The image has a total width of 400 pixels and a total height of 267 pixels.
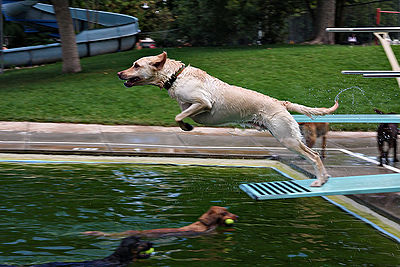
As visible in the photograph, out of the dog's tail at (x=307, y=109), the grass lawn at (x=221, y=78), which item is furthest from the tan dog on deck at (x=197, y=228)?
the grass lawn at (x=221, y=78)

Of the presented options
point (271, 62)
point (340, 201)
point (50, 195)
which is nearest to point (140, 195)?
point (50, 195)

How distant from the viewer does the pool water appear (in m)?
5.85

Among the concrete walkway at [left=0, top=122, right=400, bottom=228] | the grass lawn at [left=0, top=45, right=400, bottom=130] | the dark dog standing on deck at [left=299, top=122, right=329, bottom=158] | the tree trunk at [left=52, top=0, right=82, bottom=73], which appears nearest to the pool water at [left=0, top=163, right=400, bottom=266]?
the concrete walkway at [left=0, top=122, right=400, bottom=228]

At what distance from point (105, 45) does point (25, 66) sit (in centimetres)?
450

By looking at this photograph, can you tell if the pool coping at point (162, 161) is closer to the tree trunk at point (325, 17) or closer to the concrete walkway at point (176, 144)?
the concrete walkway at point (176, 144)

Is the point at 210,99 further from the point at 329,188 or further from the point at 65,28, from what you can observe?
the point at 65,28

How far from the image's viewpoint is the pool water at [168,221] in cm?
585

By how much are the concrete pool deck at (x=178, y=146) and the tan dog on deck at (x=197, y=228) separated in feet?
9.80

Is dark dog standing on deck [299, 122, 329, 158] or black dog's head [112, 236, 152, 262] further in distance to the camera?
dark dog standing on deck [299, 122, 329, 158]

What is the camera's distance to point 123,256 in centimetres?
527

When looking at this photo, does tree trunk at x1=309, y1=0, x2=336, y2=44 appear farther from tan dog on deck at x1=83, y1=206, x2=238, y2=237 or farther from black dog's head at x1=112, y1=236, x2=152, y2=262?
black dog's head at x1=112, y1=236, x2=152, y2=262

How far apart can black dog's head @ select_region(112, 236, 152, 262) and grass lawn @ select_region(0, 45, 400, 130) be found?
998 centimetres

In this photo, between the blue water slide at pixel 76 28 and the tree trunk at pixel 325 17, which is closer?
the tree trunk at pixel 325 17

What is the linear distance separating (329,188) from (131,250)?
10.0 feet
